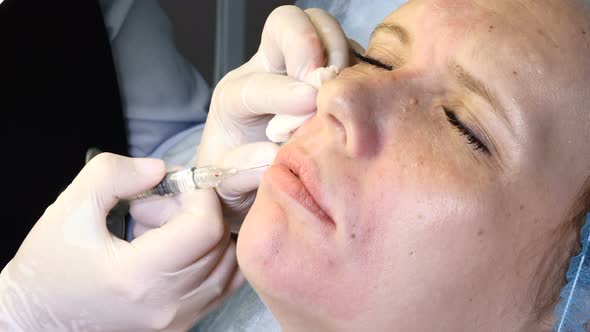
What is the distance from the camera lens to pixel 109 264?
43.4 inches

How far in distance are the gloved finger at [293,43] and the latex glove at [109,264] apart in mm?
289

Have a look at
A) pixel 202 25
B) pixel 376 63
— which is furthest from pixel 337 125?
pixel 202 25

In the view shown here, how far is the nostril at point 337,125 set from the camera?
0.88 metres

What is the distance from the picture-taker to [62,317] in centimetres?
116

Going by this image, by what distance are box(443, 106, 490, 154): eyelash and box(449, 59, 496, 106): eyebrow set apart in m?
0.04

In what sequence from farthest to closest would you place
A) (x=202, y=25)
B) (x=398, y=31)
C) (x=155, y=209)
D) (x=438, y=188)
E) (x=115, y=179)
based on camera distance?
(x=202, y=25)
(x=155, y=209)
(x=115, y=179)
(x=398, y=31)
(x=438, y=188)

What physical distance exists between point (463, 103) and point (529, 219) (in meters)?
0.19

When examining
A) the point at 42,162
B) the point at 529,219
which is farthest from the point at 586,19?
the point at 42,162

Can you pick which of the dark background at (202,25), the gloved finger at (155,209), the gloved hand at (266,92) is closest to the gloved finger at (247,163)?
the gloved hand at (266,92)

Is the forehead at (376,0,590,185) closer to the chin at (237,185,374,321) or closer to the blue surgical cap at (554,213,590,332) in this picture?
the blue surgical cap at (554,213,590,332)

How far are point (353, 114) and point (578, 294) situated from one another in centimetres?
40

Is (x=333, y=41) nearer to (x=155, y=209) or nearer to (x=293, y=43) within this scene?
(x=293, y=43)

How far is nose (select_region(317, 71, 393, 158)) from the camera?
0.85 metres

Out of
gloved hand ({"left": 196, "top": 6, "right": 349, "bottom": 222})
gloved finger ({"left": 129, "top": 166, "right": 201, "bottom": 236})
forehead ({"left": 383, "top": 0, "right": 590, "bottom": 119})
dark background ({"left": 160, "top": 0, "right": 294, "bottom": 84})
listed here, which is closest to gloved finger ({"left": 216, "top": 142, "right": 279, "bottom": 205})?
gloved hand ({"left": 196, "top": 6, "right": 349, "bottom": 222})
